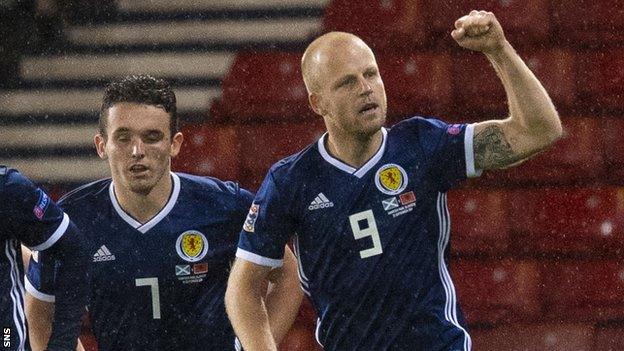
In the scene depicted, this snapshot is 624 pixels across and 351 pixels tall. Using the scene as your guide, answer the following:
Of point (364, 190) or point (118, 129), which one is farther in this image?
point (118, 129)

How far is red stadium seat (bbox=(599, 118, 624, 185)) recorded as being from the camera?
5.46 meters

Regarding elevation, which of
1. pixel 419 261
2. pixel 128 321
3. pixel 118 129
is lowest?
pixel 128 321

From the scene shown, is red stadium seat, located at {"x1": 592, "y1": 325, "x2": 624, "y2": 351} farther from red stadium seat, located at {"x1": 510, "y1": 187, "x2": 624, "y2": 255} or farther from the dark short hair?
the dark short hair

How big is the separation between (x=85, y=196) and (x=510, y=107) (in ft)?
4.14

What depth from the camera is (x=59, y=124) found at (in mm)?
5867

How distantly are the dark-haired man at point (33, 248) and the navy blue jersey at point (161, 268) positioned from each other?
0.16 meters

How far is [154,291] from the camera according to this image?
3439 mm

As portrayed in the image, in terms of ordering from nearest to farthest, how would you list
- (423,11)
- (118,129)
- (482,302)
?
(118,129) < (482,302) < (423,11)

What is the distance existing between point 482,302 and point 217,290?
6.65 feet

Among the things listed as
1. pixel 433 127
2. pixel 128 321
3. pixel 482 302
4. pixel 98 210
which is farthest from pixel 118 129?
pixel 482 302

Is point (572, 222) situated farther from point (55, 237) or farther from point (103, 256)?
point (55, 237)

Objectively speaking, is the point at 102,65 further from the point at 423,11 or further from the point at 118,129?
the point at 118,129

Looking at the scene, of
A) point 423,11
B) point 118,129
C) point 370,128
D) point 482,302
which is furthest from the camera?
point 423,11

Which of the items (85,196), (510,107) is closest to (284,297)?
(85,196)
